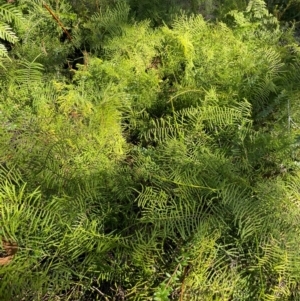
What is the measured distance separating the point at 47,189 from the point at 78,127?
38 centimetres

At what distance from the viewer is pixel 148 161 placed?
1.65 meters

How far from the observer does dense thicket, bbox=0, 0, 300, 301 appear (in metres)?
1.37

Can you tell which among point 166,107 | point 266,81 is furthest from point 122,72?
point 266,81

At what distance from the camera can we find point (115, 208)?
1537 millimetres

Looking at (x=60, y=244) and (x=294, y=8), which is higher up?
(x=294, y=8)

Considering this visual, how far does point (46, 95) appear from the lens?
197 cm

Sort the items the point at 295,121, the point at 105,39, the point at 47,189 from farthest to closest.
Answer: the point at 105,39
the point at 295,121
the point at 47,189

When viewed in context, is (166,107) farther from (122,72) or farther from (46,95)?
(46,95)

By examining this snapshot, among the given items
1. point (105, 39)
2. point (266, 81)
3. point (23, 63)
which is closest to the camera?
point (266, 81)

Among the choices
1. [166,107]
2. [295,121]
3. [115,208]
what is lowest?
[115,208]

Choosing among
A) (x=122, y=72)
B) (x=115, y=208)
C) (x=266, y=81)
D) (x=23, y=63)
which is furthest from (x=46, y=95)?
(x=266, y=81)

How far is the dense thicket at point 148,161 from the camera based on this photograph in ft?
4.50

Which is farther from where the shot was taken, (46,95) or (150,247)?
(46,95)

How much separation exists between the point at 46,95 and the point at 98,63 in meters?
0.30
